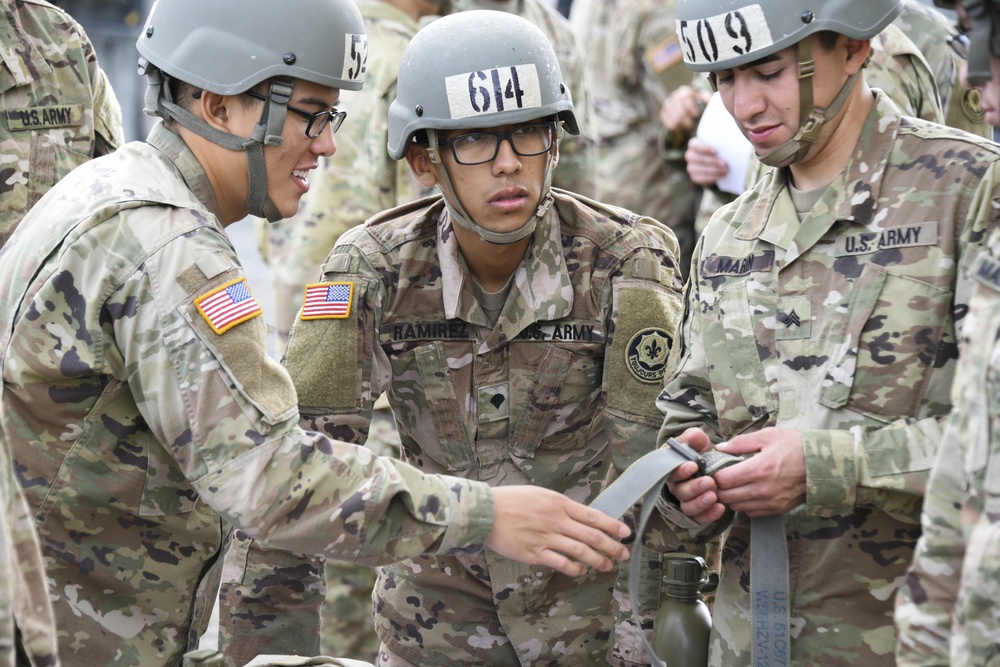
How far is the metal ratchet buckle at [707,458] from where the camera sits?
10.7 ft

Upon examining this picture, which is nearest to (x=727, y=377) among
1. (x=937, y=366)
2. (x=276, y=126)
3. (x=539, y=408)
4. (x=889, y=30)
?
(x=937, y=366)

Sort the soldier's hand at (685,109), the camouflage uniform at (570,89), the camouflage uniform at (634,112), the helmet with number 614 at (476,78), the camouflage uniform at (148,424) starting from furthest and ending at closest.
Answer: the camouflage uniform at (634,112), the soldier's hand at (685,109), the camouflage uniform at (570,89), the helmet with number 614 at (476,78), the camouflage uniform at (148,424)

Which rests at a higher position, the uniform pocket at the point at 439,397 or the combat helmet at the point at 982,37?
the combat helmet at the point at 982,37

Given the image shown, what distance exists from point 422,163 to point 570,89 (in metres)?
2.87

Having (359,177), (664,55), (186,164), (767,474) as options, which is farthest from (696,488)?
(664,55)

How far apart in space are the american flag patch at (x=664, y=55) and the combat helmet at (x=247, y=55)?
438cm

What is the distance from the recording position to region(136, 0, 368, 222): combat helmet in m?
3.42

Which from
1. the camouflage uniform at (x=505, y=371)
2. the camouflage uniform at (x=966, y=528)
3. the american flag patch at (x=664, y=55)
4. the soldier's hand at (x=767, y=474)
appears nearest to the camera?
the camouflage uniform at (x=966, y=528)

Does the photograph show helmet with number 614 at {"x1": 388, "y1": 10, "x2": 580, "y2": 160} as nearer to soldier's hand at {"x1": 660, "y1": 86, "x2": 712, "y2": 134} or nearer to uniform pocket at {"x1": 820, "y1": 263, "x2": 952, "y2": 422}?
uniform pocket at {"x1": 820, "y1": 263, "x2": 952, "y2": 422}

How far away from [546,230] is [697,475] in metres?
1.06

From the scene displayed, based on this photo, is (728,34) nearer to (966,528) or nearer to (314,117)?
(314,117)

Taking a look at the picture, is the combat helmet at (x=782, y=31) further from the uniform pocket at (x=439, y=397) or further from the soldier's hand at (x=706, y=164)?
the soldier's hand at (x=706, y=164)

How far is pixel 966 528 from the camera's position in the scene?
2.37 meters

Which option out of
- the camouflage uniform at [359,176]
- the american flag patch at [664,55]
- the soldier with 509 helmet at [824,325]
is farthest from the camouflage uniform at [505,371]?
the american flag patch at [664,55]
